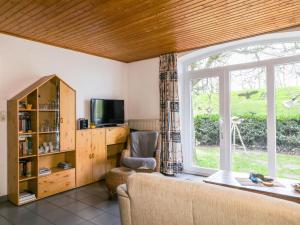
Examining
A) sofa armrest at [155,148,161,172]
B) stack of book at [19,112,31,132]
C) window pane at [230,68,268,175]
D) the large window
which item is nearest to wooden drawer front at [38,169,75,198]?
stack of book at [19,112,31,132]

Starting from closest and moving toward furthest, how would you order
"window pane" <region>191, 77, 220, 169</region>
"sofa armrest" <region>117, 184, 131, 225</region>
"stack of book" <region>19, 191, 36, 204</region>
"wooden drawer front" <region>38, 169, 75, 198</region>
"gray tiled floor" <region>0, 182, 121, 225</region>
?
"sofa armrest" <region>117, 184, 131, 225</region>, "gray tiled floor" <region>0, 182, 121, 225</region>, "stack of book" <region>19, 191, 36, 204</region>, "wooden drawer front" <region>38, 169, 75, 198</region>, "window pane" <region>191, 77, 220, 169</region>

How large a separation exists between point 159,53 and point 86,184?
287 cm

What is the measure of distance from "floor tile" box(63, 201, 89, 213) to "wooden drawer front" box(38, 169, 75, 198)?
0.50 m

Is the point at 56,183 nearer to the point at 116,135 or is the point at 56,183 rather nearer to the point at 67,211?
the point at 67,211

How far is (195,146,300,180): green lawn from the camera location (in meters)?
3.37

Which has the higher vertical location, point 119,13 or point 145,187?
point 119,13

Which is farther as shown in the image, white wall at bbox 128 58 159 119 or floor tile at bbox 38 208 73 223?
white wall at bbox 128 58 159 119

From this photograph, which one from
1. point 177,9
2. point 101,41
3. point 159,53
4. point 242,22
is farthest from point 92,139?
point 242,22

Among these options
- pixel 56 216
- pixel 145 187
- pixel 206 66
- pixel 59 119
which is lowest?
pixel 56 216

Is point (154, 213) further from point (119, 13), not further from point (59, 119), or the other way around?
point (59, 119)

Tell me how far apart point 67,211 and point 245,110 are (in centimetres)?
325

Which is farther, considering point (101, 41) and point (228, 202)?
point (101, 41)

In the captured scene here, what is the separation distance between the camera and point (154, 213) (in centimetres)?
131

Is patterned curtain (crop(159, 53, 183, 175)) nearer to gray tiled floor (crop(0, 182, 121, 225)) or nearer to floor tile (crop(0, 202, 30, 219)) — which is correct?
gray tiled floor (crop(0, 182, 121, 225))
